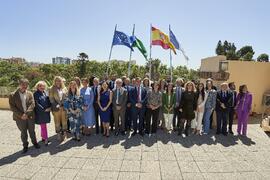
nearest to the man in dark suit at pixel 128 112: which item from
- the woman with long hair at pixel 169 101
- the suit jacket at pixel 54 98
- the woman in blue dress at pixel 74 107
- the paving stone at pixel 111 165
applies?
the woman with long hair at pixel 169 101

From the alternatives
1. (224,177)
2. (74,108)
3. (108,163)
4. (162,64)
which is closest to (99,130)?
(74,108)

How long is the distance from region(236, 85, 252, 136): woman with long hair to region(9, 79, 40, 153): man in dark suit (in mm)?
5880

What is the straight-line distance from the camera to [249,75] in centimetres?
1009

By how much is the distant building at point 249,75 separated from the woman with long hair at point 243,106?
3.06 m

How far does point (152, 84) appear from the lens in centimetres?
674

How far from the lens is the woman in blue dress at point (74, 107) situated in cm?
589

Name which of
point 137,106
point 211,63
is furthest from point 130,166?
point 211,63

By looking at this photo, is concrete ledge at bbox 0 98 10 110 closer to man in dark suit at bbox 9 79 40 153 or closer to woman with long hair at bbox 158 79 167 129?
man in dark suit at bbox 9 79 40 153

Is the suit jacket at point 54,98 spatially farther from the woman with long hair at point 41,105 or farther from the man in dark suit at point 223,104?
the man in dark suit at point 223,104

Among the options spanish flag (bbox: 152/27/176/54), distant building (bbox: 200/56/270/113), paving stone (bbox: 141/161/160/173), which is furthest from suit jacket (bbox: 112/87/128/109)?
distant building (bbox: 200/56/270/113)

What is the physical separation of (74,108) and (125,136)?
5.55 feet

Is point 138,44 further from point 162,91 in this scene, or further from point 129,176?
point 129,176

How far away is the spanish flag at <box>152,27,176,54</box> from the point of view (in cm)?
990

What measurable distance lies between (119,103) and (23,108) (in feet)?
8.14
